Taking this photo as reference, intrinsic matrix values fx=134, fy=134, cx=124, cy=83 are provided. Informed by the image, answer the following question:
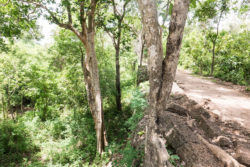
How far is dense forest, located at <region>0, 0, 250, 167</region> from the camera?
2.50 m

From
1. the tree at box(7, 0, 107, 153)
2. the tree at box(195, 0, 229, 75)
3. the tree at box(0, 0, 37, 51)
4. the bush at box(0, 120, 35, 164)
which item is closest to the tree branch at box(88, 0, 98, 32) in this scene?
the tree at box(7, 0, 107, 153)

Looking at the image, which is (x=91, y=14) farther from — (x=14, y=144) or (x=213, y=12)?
(x=213, y=12)

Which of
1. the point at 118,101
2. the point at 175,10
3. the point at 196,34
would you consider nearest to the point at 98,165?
the point at 118,101

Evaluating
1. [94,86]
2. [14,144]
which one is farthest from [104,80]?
[14,144]

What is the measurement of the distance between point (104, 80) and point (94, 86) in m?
3.66

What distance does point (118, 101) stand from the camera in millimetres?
9648

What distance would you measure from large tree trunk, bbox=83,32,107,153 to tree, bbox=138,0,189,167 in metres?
3.49

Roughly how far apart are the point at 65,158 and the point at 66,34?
7743 mm

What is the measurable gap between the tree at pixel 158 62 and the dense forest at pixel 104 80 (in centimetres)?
2

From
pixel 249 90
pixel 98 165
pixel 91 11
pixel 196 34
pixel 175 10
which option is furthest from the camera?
pixel 196 34

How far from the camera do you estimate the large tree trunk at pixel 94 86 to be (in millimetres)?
5491

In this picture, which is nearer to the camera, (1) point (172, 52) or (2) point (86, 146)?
(1) point (172, 52)

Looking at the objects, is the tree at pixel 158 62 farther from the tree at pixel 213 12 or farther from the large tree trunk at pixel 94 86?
the tree at pixel 213 12

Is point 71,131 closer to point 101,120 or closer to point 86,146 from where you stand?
point 86,146
